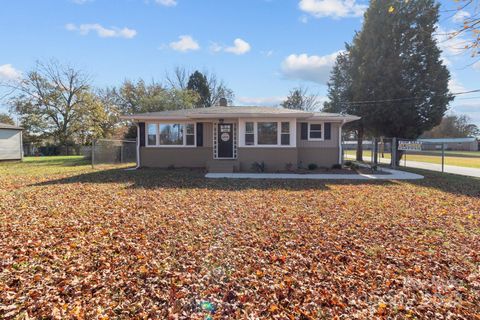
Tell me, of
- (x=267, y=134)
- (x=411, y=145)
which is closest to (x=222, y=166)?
Answer: (x=267, y=134)

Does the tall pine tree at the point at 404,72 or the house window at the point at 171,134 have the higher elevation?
the tall pine tree at the point at 404,72

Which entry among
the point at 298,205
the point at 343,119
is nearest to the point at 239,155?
the point at 343,119

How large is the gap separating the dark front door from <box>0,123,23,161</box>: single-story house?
61.2 feet

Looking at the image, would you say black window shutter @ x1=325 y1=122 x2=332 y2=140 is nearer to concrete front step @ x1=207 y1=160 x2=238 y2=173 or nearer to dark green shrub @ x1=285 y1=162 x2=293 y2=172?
dark green shrub @ x1=285 y1=162 x2=293 y2=172

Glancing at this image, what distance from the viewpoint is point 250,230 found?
15.9 ft

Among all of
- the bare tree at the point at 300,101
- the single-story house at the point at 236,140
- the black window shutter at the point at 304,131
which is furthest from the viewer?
the bare tree at the point at 300,101

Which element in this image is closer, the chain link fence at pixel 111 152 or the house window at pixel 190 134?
the house window at pixel 190 134

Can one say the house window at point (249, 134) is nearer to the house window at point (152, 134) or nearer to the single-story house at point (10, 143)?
the house window at point (152, 134)

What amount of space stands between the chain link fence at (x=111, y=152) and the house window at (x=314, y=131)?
1145 cm

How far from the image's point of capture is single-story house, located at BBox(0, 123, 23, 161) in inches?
831

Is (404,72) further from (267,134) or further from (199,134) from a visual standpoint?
(199,134)

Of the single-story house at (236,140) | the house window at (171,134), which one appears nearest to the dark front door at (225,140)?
the single-story house at (236,140)

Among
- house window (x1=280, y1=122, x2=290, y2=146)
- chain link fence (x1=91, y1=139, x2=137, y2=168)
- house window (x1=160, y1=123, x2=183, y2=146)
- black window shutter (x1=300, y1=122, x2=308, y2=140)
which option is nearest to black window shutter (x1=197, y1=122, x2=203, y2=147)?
house window (x1=160, y1=123, x2=183, y2=146)

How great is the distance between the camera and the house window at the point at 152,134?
14539 mm
